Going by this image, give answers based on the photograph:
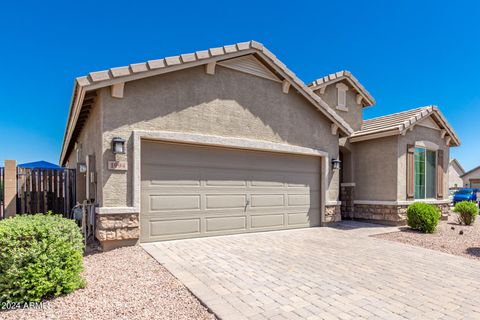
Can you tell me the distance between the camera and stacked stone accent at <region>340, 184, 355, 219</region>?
1198 centimetres

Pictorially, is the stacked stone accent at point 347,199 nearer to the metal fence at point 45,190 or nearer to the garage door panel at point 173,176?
the garage door panel at point 173,176

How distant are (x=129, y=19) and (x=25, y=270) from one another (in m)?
10.6

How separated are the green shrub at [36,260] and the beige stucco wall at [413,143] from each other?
10775 mm

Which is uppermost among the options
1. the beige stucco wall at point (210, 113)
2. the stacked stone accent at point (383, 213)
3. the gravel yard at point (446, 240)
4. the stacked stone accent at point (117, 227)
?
the beige stucco wall at point (210, 113)

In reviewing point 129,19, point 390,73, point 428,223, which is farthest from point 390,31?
point 129,19

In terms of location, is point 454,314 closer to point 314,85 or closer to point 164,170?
point 164,170

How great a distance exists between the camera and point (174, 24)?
1216 centimetres

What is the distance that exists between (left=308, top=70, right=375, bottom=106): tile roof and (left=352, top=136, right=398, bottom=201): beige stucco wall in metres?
2.77

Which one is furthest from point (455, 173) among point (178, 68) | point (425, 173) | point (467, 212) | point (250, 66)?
point (178, 68)

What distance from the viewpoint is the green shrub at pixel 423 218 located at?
30.8 feet

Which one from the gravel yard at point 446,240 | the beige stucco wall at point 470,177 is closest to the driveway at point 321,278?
the gravel yard at point 446,240

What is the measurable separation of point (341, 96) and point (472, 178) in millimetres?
35022

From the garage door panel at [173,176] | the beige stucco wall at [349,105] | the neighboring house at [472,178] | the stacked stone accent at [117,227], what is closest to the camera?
the stacked stone accent at [117,227]

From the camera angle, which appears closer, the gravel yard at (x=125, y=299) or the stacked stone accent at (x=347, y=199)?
the gravel yard at (x=125, y=299)
